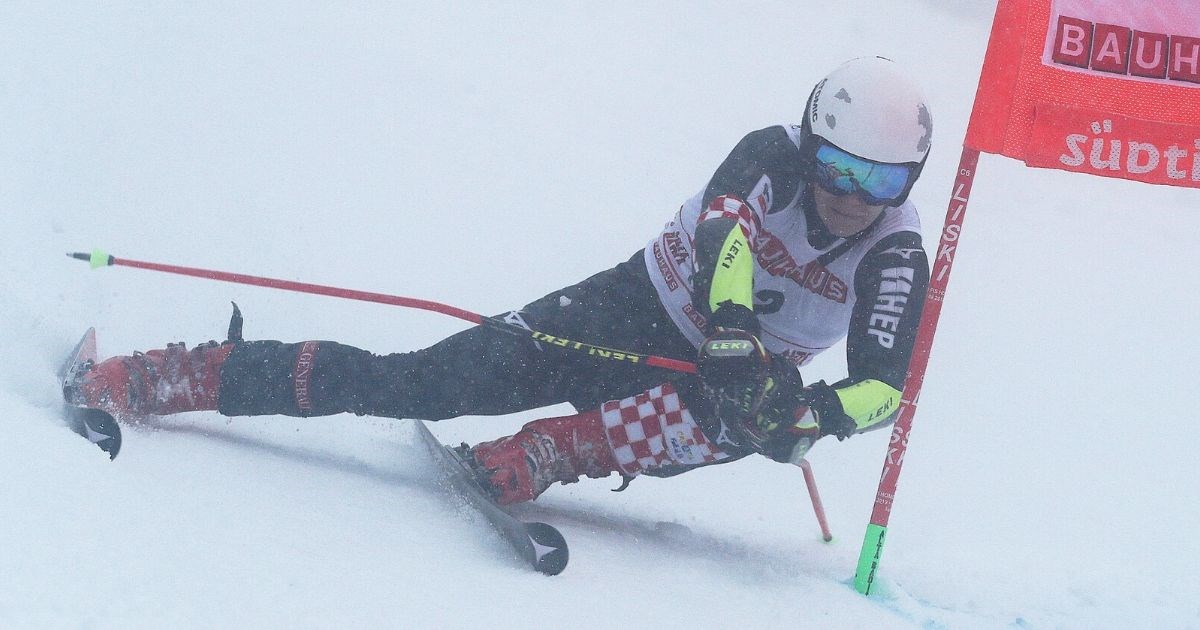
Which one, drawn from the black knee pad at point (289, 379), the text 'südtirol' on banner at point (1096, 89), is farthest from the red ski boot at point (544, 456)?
the text 'südtirol' on banner at point (1096, 89)

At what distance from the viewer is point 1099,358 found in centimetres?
584

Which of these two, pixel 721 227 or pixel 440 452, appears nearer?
pixel 721 227

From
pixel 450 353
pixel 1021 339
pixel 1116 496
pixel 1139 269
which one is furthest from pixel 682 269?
pixel 1139 269

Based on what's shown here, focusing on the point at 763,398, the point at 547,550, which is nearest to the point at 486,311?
the point at 763,398

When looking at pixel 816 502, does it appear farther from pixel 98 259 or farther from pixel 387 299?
pixel 98 259

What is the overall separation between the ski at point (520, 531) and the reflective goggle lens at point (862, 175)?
1060 mm

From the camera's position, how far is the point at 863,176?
257cm

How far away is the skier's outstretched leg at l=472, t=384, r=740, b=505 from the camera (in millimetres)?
2816

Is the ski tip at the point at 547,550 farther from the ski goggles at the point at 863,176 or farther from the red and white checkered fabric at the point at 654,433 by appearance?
the ski goggles at the point at 863,176

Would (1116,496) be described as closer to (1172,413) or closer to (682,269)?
(1172,413)

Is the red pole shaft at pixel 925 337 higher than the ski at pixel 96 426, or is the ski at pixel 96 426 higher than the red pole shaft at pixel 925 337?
the red pole shaft at pixel 925 337

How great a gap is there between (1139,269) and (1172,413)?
2.40m

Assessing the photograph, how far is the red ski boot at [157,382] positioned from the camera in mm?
2537

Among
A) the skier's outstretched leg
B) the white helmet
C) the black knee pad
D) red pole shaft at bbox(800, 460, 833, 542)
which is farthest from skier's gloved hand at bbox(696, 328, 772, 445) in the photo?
Answer: the black knee pad
